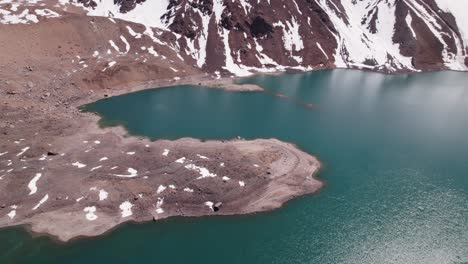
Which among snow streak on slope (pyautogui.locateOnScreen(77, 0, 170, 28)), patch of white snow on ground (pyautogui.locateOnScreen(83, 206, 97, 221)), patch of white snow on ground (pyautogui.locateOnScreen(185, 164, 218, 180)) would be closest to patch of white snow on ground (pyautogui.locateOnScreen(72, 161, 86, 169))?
patch of white snow on ground (pyautogui.locateOnScreen(83, 206, 97, 221))

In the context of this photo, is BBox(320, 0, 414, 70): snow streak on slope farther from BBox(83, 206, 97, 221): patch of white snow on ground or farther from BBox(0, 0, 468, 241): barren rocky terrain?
BBox(83, 206, 97, 221): patch of white snow on ground

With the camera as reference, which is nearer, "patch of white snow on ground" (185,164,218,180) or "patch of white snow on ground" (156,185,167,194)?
"patch of white snow on ground" (156,185,167,194)

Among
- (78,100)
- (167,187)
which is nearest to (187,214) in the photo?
(167,187)

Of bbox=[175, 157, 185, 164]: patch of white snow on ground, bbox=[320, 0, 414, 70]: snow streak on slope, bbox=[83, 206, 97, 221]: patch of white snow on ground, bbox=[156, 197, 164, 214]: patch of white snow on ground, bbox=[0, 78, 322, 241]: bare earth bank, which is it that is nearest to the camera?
bbox=[83, 206, 97, 221]: patch of white snow on ground

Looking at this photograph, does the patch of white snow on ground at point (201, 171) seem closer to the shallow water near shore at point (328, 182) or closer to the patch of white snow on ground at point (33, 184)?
the shallow water near shore at point (328, 182)

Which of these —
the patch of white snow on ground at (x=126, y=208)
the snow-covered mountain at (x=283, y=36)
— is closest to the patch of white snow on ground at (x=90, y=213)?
the patch of white snow on ground at (x=126, y=208)

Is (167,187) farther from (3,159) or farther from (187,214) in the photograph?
(3,159)
